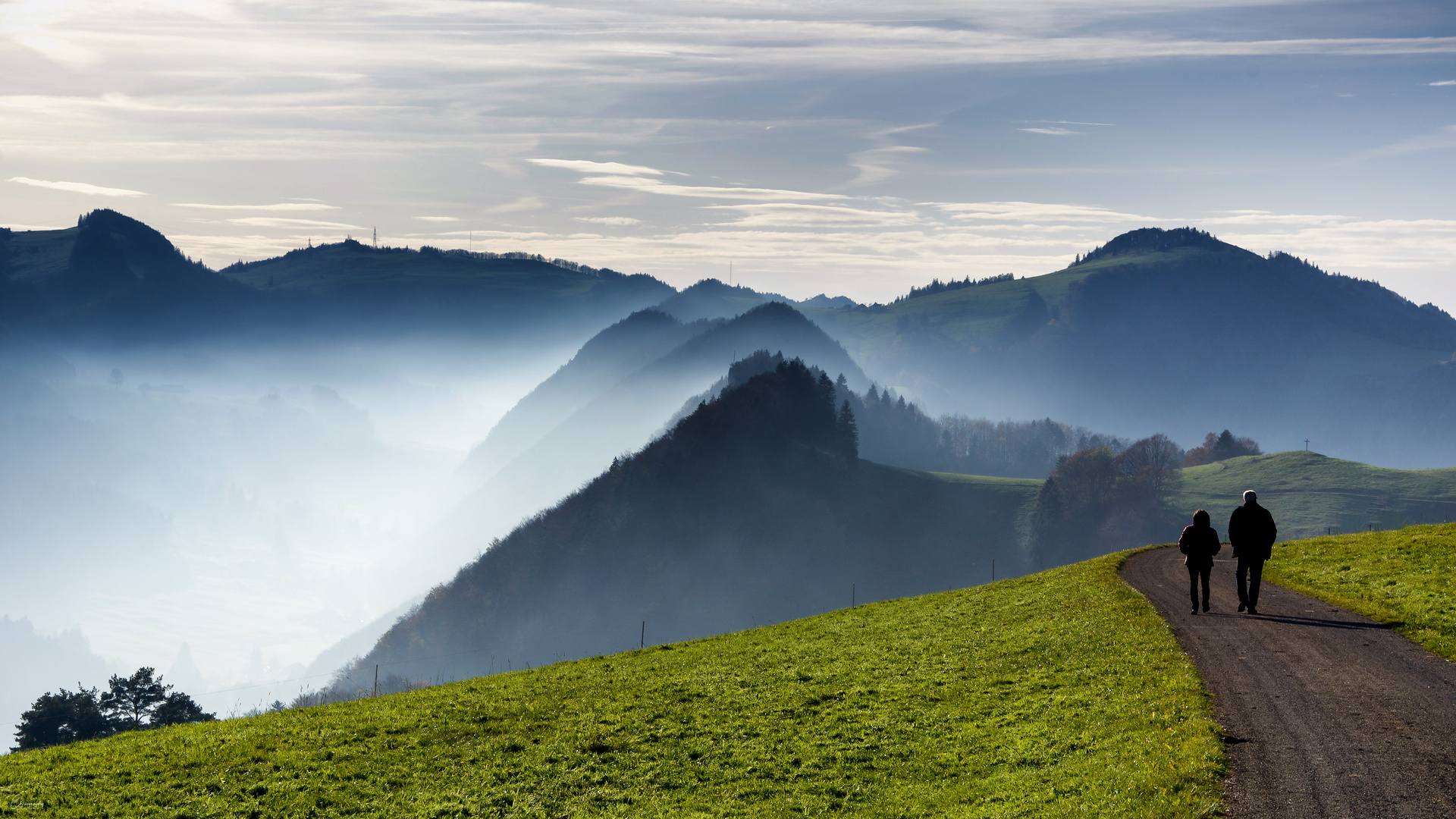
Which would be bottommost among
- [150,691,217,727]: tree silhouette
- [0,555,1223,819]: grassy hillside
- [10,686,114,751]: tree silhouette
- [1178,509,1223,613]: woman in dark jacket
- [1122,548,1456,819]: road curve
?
[150,691,217,727]: tree silhouette

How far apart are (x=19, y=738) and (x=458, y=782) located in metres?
65.1

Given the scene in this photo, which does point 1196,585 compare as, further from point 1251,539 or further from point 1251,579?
point 1251,539

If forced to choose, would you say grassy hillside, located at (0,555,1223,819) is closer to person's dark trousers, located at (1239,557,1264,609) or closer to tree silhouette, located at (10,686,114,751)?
person's dark trousers, located at (1239,557,1264,609)

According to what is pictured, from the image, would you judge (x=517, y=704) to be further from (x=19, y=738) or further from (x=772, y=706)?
(x=19, y=738)

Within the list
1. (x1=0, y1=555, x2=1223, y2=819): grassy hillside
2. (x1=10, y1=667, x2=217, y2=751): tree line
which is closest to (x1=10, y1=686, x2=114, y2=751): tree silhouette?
(x1=10, y1=667, x2=217, y2=751): tree line

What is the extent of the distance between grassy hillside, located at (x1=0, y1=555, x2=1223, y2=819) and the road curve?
80 cm

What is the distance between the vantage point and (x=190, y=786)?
2369 centimetres

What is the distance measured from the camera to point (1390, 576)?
116ft

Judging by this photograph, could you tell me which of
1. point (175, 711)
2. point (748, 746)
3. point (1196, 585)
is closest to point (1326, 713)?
point (1196, 585)

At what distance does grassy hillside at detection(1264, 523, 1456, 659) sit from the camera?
27578 mm

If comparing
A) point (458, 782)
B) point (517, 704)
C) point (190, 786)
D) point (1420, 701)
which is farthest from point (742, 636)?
point (1420, 701)

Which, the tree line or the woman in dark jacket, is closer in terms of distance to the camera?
the woman in dark jacket

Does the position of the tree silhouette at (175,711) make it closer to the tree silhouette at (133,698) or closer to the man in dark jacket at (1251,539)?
the tree silhouette at (133,698)

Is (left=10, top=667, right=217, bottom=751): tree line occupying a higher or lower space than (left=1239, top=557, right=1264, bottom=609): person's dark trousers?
lower
